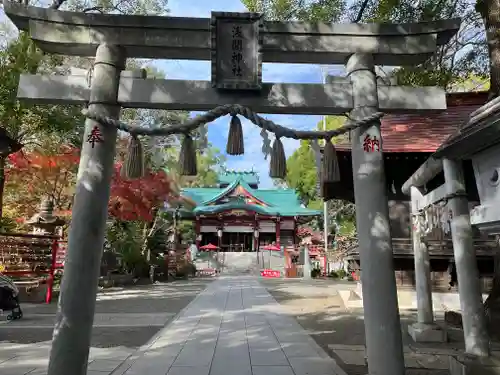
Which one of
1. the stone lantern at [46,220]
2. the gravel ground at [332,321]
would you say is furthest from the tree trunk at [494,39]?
the stone lantern at [46,220]

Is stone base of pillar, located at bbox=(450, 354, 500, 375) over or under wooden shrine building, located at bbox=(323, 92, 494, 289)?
under

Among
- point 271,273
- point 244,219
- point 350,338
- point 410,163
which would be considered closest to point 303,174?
point 244,219

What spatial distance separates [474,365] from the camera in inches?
169

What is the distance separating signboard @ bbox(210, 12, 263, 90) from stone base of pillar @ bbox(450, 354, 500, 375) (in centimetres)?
376

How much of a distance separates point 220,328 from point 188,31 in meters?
5.68

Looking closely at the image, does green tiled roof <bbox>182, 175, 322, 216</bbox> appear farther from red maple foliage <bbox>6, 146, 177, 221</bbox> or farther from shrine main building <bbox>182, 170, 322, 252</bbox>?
red maple foliage <bbox>6, 146, 177, 221</bbox>

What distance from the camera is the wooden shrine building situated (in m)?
9.81

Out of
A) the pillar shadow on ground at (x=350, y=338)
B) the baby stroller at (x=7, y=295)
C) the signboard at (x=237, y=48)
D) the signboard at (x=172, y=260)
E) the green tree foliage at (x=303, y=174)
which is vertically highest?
the green tree foliage at (x=303, y=174)

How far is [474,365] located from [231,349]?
329 centimetres

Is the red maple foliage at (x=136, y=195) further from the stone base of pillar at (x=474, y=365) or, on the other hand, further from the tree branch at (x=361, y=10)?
the stone base of pillar at (x=474, y=365)

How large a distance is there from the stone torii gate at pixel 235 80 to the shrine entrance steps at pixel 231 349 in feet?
5.76

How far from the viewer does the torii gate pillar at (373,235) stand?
12.8 ft

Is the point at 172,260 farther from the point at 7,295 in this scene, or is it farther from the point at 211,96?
the point at 211,96

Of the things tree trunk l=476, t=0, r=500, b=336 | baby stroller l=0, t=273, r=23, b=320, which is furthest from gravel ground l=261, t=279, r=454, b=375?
baby stroller l=0, t=273, r=23, b=320
